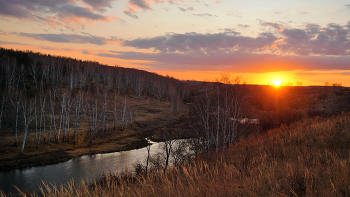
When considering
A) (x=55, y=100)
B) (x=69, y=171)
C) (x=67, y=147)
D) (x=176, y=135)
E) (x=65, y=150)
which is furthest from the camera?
(x=55, y=100)

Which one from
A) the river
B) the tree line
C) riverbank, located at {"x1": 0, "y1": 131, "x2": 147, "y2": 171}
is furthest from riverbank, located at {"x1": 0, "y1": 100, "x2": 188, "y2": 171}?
the river

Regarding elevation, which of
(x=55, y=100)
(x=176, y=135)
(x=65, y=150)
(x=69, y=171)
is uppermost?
(x=55, y=100)

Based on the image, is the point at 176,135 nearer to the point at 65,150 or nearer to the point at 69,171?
the point at 69,171

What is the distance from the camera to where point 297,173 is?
3.79 m

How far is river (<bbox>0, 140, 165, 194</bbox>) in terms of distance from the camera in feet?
77.5

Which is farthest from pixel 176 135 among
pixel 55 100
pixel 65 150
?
pixel 55 100

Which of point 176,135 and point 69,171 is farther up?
point 176,135

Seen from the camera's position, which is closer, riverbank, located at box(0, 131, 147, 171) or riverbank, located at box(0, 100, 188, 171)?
→ riverbank, located at box(0, 131, 147, 171)

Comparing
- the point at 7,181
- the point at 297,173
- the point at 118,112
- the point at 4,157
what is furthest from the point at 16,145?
the point at 297,173

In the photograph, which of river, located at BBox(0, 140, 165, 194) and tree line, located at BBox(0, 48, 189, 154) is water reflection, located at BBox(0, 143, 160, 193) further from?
tree line, located at BBox(0, 48, 189, 154)

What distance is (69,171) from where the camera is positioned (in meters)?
28.0

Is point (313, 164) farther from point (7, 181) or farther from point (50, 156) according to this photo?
point (50, 156)

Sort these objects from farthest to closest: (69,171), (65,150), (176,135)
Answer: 1. (176,135)
2. (65,150)
3. (69,171)

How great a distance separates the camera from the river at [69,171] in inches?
930
